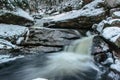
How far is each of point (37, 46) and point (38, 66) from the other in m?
1.33

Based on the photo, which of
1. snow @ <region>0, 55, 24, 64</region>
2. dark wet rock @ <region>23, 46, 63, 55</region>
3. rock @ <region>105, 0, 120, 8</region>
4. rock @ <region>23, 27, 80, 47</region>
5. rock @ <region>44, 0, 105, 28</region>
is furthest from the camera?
rock @ <region>105, 0, 120, 8</region>

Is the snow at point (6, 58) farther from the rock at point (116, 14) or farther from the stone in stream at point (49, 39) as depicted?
the rock at point (116, 14)

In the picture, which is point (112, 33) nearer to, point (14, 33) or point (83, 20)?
point (83, 20)

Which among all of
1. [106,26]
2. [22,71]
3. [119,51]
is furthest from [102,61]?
[22,71]

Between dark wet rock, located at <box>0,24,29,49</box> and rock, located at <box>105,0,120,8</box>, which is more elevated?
rock, located at <box>105,0,120,8</box>

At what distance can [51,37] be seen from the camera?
32.7ft

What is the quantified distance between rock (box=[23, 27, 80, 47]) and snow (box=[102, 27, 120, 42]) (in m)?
1.42

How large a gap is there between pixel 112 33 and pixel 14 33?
399cm

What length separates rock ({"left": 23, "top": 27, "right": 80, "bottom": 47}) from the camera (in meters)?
9.70

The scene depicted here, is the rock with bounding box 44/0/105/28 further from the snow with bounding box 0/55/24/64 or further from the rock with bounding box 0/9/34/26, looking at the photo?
the snow with bounding box 0/55/24/64

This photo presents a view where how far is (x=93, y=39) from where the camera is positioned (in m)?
9.35

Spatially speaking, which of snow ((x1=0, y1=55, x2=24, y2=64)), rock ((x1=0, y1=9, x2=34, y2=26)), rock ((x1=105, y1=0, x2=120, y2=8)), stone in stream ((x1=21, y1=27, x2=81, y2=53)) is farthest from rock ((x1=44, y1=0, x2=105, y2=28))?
snow ((x1=0, y1=55, x2=24, y2=64))

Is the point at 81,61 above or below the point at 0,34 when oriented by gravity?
below

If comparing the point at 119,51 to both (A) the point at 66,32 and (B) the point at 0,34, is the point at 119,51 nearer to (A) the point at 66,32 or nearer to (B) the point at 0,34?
(A) the point at 66,32
